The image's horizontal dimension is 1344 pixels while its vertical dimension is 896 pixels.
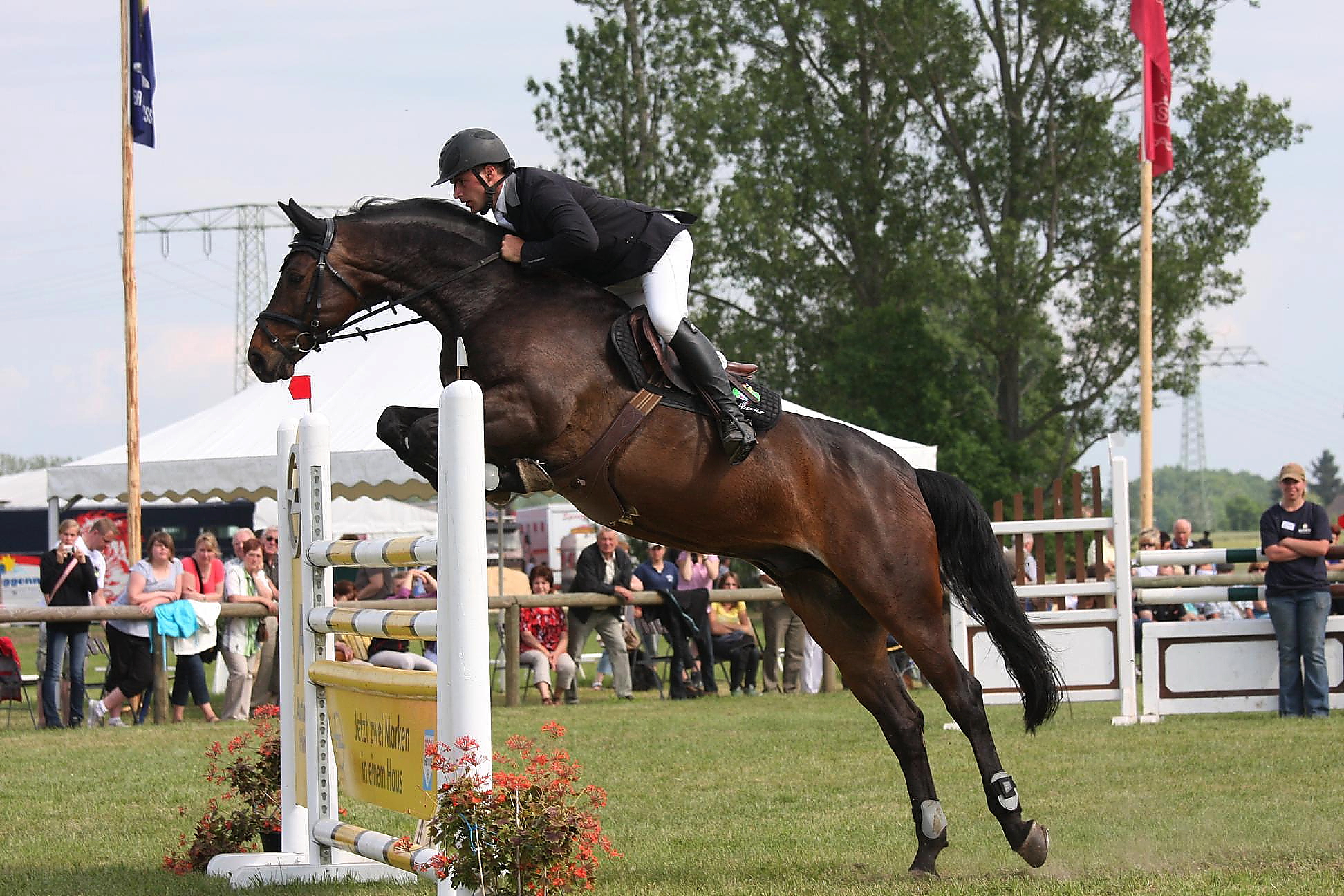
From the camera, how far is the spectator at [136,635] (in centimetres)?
1100

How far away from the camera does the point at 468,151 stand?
463cm

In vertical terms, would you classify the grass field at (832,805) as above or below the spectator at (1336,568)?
below

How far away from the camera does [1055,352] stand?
2772 cm

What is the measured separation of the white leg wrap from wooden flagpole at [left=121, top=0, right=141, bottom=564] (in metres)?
9.39

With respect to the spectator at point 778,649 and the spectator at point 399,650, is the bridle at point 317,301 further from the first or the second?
the spectator at point 778,649

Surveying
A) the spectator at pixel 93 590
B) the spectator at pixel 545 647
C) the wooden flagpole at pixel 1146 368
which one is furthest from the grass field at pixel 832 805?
the wooden flagpole at pixel 1146 368

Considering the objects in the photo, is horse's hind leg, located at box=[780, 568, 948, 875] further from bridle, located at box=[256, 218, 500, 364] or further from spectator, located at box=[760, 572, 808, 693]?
spectator, located at box=[760, 572, 808, 693]

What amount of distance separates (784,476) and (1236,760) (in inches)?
169

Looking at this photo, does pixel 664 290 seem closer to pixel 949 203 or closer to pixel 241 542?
pixel 241 542

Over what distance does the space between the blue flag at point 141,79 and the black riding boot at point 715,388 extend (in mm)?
10205

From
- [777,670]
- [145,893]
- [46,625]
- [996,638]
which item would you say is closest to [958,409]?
[777,670]

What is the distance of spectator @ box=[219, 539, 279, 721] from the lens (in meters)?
11.3

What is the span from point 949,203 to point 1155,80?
36.1 ft

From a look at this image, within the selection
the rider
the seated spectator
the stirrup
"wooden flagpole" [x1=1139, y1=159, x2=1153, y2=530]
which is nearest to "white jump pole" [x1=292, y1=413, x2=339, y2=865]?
the rider
